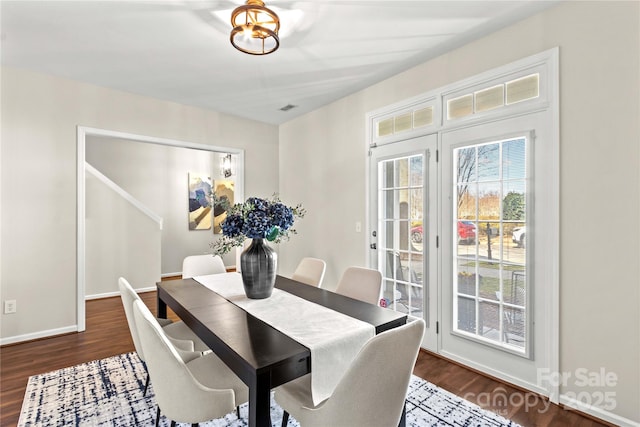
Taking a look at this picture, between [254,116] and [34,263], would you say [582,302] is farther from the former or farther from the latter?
[34,263]

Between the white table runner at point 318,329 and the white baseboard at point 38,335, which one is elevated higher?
the white table runner at point 318,329

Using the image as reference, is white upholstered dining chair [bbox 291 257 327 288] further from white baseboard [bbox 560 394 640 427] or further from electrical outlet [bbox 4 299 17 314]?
electrical outlet [bbox 4 299 17 314]

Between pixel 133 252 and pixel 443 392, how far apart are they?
5.06 m

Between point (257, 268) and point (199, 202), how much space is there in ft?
17.9

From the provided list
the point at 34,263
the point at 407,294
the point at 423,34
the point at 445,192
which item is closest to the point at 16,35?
the point at 34,263

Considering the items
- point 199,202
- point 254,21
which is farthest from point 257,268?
point 199,202

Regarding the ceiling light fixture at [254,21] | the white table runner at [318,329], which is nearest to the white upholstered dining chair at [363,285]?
the white table runner at [318,329]

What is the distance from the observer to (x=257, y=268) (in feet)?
6.30

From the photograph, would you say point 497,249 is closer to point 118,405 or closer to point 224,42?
point 224,42

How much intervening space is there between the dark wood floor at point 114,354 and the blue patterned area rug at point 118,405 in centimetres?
9

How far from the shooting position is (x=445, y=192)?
9.01ft

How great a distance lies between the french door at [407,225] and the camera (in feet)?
9.39

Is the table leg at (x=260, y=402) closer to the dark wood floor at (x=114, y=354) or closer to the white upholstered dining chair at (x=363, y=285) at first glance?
the white upholstered dining chair at (x=363, y=285)

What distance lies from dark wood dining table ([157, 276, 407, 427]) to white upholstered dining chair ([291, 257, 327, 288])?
56 centimetres
